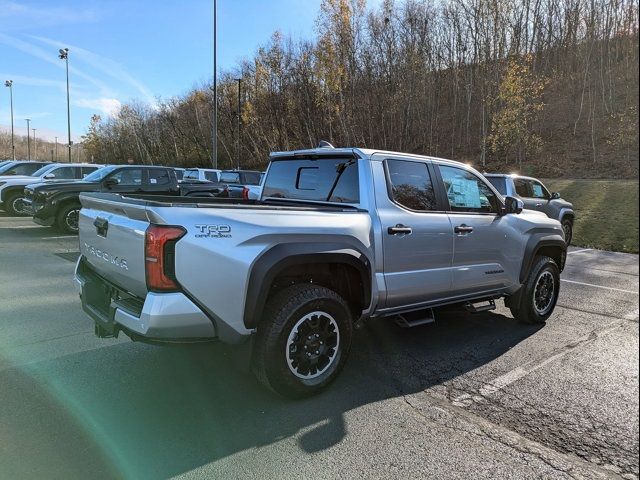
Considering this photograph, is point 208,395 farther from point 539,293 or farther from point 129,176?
point 129,176

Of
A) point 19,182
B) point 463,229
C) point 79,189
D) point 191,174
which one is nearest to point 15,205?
point 19,182

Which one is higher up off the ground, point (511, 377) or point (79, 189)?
point (79, 189)

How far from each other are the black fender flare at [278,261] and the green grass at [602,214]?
1.87 metres

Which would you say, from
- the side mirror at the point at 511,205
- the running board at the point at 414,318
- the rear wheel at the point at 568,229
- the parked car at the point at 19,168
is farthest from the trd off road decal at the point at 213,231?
the parked car at the point at 19,168

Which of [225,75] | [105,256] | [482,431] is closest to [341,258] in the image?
[482,431]

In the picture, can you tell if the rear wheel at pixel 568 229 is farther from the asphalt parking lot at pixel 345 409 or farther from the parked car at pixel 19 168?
the parked car at pixel 19 168

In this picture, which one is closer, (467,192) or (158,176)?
(467,192)

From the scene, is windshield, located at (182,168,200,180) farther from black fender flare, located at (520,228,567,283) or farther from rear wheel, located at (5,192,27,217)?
black fender flare, located at (520,228,567,283)

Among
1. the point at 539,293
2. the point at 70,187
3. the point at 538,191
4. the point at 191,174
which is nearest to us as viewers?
the point at 539,293

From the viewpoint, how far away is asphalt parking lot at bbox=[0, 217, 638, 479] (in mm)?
2867

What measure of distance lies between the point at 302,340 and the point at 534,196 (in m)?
10.3

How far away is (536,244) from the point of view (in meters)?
5.66

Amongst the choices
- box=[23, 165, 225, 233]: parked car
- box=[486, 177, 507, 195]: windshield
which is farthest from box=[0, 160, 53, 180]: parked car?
box=[486, 177, 507, 195]: windshield

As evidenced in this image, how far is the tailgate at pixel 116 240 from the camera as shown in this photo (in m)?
3.21
